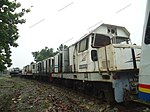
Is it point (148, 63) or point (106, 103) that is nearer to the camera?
point (148, 63)

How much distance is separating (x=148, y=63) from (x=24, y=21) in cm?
1741

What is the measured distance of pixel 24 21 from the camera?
21.0 m

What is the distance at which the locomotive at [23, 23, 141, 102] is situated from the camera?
8.22 meters

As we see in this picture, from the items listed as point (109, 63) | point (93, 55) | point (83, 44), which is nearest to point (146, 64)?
point (109, 63)

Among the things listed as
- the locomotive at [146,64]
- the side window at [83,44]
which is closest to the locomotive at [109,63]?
the side window at [83,44]

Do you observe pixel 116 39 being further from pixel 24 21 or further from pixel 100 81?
pixel 24 21

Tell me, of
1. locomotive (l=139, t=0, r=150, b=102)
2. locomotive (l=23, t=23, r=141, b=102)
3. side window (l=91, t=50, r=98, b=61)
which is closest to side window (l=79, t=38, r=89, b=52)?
locomotive (l=23, t=23, r=141, b=102)

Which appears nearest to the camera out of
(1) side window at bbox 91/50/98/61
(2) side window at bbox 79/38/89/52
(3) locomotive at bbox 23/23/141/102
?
(3) locomotive at bbox 23/23/141/102

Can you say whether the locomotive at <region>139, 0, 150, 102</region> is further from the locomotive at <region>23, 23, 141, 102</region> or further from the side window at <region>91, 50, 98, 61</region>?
the side window at <region>91, 50, 98, 61</region>

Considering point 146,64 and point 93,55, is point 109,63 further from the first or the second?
point 146,64

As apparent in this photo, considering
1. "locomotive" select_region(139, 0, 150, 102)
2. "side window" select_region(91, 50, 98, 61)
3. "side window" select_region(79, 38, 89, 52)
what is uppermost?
"side window" select_region(79, 38, 89, 52)

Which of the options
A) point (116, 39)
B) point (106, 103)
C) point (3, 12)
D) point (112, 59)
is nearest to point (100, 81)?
point (106, 103)

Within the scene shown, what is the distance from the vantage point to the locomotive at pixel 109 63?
27.0 feet

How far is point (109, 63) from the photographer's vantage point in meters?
8.55
